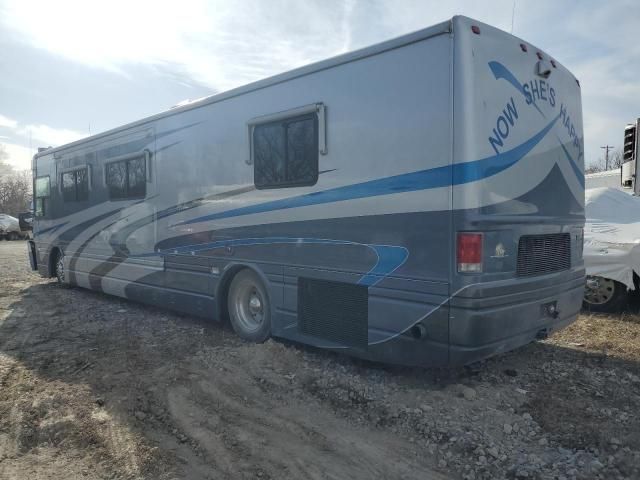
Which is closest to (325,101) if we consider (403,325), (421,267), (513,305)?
(421,267)

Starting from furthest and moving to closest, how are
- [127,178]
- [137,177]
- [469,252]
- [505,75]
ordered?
[127,178] → [137,177] → [505,75] → [469,252]

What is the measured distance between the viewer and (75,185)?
9844 millimetres

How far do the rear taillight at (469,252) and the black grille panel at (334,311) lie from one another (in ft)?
3.25

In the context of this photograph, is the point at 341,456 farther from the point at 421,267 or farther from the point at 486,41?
the point at 486,41

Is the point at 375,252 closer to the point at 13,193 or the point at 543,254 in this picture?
the point at 543,254

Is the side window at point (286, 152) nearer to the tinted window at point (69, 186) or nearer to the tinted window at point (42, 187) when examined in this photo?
the tinted window at point (69, 186)

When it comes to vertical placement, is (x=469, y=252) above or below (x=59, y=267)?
above

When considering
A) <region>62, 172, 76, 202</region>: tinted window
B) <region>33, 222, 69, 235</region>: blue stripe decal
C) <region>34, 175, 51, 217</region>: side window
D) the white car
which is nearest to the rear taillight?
the white car

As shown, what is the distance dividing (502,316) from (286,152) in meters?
2.75

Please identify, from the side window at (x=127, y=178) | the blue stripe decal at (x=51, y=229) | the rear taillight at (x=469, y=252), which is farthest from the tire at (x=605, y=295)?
the blue stripe decal at (x=51, y=229)

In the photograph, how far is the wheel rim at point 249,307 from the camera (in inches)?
238

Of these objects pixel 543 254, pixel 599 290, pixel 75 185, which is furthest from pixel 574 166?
pixel 75 185

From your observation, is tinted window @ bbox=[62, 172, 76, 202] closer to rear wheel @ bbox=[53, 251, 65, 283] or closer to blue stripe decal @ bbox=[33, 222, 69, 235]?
blue stripe decal @ bbox=[33, 222, 69, 235]

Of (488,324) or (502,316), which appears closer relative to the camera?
(488,324)
